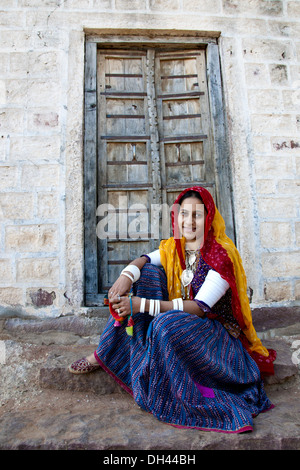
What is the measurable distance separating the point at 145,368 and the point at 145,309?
308 millimetres

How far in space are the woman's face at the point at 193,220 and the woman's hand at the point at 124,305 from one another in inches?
22.5

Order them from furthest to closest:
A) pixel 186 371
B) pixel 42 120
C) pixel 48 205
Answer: pixel 42 120 → pixel 48 205 → pixel 186 371

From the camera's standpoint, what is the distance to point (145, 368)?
180 centimetres

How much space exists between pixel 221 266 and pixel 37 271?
1.61 meters

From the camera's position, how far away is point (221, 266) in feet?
6.62

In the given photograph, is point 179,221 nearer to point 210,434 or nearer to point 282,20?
point 210,434

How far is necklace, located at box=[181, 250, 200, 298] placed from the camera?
221cm

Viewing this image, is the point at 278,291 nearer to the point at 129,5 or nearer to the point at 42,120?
the point at 42,120

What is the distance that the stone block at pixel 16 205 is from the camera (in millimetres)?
2932

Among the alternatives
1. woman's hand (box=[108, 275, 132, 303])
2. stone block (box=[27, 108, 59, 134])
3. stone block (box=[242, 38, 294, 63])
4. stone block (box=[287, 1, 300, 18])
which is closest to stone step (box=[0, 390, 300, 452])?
woman's hand (box=[108, 275, 132, 303])

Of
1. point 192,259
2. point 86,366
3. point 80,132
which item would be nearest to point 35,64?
Result: point 80,132

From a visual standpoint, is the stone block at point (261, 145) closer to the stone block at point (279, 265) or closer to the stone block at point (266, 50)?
the stone block at point (266, 50)

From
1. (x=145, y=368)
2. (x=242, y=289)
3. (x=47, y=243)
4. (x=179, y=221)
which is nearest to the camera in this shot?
(x=145, y=368)

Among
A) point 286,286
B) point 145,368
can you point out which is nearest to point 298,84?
point 286,286
